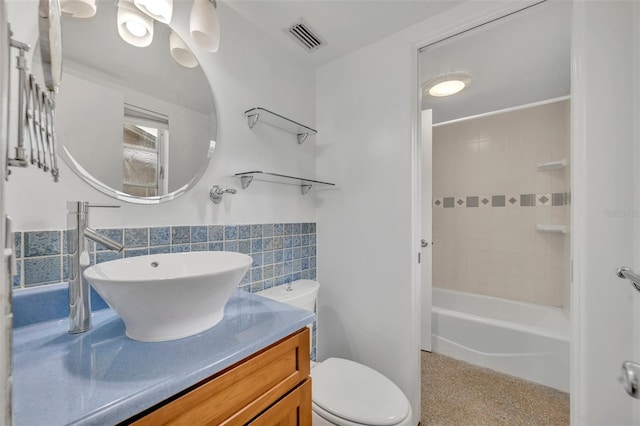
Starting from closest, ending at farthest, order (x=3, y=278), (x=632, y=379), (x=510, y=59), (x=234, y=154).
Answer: (x=3, y=278), (x=632, y=379), (x=234, y=154), (x=510, y=59)

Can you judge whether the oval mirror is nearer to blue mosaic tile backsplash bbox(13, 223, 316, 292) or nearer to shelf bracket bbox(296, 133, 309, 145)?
blue mosaic tile backsplash bbox(13, 223, 316, 292)

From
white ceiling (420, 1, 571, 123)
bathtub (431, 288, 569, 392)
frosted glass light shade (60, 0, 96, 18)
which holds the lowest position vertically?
bathtub (431, 288, 569, 392)

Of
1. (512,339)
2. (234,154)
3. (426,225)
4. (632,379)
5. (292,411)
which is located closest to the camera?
(632,379)

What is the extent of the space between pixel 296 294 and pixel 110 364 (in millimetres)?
895

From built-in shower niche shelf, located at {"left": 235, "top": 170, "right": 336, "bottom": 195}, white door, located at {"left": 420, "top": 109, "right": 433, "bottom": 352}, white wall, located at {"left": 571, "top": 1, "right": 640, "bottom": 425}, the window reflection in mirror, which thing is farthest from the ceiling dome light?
the window reflection in mirror

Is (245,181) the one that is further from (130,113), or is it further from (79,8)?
(79,8)

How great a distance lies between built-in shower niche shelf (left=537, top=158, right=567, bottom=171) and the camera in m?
2.17

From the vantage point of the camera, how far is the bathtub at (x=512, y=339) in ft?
5.61

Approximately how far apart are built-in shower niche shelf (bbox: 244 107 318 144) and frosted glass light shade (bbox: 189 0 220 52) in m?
0.34

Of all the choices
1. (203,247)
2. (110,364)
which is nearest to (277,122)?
(203,247)

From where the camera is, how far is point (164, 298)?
2.02 ft

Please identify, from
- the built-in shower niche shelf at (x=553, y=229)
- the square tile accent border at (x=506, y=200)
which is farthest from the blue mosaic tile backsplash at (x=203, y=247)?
the built-in shower niche shelf at (x=553, y=229)

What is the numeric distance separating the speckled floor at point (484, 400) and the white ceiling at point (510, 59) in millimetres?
2102

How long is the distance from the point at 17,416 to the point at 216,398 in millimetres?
323
